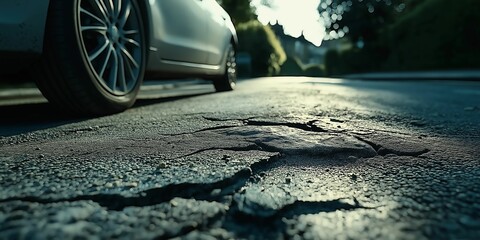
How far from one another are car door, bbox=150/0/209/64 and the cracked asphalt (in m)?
1.18

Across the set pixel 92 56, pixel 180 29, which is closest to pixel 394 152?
pixel 92 56

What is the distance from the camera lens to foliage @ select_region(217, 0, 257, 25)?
19391 millimetres

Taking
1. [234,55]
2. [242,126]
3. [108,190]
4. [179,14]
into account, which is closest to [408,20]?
[234,55]

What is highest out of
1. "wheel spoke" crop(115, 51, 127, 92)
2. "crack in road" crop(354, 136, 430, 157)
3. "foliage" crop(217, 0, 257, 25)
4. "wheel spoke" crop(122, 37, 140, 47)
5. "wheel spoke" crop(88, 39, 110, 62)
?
"foliage" crop(217, 0, 257, 25)

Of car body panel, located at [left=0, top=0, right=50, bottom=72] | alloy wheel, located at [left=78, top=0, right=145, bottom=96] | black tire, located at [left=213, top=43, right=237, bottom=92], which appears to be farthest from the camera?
black tire, located at [left=213, top=43, right=237, bottom=92]

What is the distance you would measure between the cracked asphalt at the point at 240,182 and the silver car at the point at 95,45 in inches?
12.5

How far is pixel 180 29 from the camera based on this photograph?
11.1 ft

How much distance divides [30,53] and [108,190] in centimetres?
131

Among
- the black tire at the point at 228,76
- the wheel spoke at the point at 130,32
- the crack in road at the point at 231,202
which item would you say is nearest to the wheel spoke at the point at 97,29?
the wheel spoke at the point at 130,32

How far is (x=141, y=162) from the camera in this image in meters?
1.35

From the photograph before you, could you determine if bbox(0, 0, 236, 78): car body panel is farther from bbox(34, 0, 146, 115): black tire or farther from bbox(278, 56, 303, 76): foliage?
bbox(278, 56, 303, 76): foliage

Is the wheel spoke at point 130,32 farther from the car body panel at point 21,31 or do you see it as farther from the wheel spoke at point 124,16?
the car body panel at point 21,31

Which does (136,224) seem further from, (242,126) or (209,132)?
(242,126)

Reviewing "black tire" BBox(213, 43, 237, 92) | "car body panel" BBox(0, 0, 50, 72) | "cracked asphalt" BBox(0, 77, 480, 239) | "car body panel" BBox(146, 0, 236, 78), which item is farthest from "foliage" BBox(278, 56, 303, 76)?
"cracked asphalt" BBox(0, 77, 480, 239)
